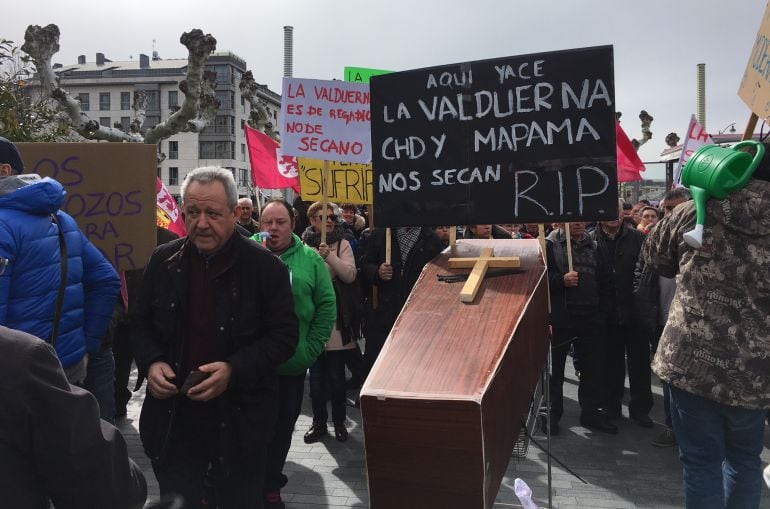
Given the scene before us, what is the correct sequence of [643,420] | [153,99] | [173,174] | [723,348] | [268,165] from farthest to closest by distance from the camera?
[173,174], [153,99], [268,165], [643,420], [723,348]

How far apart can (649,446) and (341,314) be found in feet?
8.76

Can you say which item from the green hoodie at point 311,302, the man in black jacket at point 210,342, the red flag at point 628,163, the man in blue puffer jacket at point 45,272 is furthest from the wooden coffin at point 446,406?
the red flag at point 628,163

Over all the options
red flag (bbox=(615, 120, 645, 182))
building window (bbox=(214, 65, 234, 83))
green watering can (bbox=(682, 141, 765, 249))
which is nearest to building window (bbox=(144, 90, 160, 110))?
building window (bbox=(214, 65, 234, 83))

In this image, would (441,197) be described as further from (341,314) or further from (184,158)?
(184,158)

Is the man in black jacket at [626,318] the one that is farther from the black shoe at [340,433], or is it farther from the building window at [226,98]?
the building window at [226,98]

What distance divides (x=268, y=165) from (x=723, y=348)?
7.33 m

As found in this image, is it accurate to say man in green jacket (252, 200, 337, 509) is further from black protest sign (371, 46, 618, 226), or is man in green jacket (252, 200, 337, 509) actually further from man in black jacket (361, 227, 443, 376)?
man in black jacket (361, 227, 443, 376)

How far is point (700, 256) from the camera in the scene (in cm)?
287

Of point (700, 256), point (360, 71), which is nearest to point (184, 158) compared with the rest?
point (360, 71)

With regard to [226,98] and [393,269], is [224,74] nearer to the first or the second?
[226,98]

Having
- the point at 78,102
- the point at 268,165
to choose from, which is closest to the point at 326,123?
the point at 268,165

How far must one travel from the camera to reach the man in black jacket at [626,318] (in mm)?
5824

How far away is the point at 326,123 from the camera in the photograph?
19.6 ft

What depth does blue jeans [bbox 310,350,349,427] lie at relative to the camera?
5.31 m
